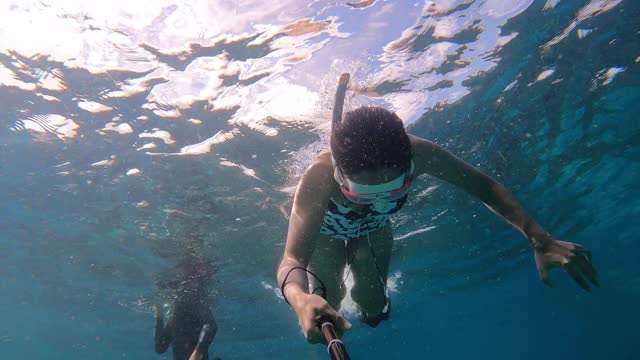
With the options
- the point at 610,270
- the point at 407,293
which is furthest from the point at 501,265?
the point at 610,270

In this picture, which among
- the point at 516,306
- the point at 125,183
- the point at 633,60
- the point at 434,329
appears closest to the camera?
the point at 633,60

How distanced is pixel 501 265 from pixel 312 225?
29.2 metres

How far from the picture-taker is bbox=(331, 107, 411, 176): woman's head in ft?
10.3

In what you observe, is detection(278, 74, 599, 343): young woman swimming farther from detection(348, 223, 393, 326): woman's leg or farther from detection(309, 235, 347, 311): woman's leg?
detection(348, 223, 393, 326): woman's leg

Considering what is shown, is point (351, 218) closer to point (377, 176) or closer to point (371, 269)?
point (371, 269)

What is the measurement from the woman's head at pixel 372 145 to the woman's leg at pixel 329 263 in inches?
119

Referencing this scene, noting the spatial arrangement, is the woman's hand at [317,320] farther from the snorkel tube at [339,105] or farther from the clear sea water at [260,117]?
the clear sea water at [260,117]

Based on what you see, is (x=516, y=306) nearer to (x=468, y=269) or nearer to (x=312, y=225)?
(x=468, y=269)

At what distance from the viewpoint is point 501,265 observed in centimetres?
2816

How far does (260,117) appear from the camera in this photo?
31.3ft

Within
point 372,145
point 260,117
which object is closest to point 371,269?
point 372,145

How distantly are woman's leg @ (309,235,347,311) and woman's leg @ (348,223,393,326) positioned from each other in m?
0.23

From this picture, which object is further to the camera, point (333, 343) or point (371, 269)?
point (371, 269)

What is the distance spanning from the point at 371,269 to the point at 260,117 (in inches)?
209
